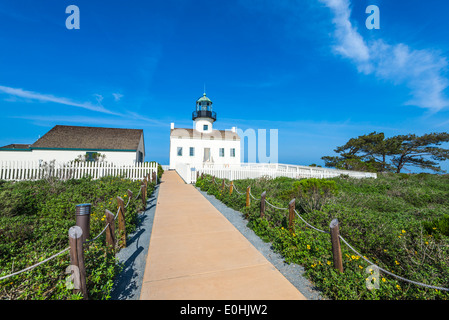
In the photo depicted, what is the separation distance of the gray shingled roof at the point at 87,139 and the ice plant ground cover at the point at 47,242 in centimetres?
1366

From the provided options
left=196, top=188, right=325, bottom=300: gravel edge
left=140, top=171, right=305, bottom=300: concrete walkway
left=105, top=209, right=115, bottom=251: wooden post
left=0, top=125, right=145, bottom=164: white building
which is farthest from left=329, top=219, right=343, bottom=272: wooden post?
left=0, top=125, right=145, bottom=164: white building

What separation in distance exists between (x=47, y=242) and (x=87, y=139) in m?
21.1

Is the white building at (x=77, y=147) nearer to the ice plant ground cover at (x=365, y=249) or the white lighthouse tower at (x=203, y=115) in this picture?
the white lighthouse tower at (x=203, y=115)

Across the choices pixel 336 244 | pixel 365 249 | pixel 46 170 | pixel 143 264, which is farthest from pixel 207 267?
pixel 46 170

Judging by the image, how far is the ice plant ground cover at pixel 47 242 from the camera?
222 cm

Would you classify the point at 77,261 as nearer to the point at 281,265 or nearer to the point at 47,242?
the point at 47,242

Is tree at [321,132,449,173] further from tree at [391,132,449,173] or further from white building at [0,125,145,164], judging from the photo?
white building at [0,125,145,164]

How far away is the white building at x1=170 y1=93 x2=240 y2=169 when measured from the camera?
94.6ft

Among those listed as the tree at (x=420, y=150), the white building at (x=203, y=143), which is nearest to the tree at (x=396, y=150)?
the tree at (x=420, y=150)

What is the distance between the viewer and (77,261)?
2193mm
